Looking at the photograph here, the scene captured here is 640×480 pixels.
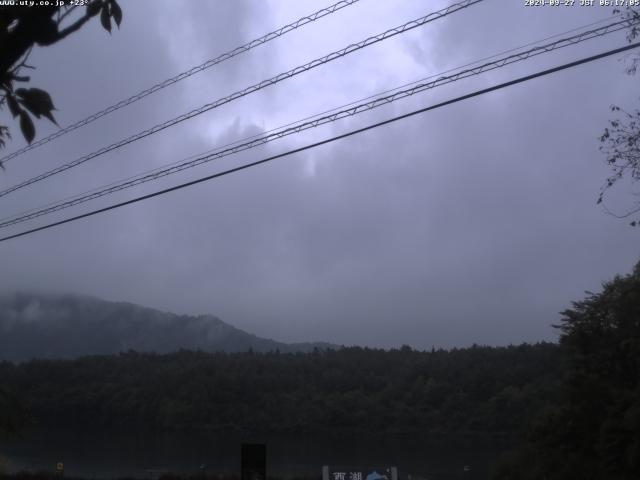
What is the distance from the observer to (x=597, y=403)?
78.4 ft

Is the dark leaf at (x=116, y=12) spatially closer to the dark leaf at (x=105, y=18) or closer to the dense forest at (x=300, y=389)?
the dark leaf at (x=105, y=18)

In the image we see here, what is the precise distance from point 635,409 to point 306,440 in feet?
215

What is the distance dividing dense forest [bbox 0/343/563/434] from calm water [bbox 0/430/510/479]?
3397mm

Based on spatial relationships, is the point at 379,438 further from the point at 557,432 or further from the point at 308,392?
the point at 557,432

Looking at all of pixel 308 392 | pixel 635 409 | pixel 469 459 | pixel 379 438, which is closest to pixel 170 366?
pixel 308 392

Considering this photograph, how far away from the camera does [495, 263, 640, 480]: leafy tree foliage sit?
21.8m

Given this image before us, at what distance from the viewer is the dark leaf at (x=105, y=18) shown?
3.65 m

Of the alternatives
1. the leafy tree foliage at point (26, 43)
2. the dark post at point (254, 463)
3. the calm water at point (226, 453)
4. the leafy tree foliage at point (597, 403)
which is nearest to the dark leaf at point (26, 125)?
the leafy tree foliage at point (26, 43)

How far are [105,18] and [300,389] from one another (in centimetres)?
9431

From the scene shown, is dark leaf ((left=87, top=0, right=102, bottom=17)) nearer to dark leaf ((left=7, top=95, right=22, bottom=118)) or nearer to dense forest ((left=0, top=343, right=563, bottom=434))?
dark leaf ((left=7, top=95, right=22, bottom=118))

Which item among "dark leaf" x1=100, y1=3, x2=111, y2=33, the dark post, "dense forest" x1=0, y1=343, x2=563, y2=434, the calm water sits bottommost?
the calm water

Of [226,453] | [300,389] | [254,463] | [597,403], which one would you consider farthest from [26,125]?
[300,389]

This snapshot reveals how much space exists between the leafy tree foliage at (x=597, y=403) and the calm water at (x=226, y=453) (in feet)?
57.9

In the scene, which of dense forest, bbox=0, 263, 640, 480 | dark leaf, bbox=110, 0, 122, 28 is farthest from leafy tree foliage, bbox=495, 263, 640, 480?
dark leaf, bbox=110, 0, 122, 28
